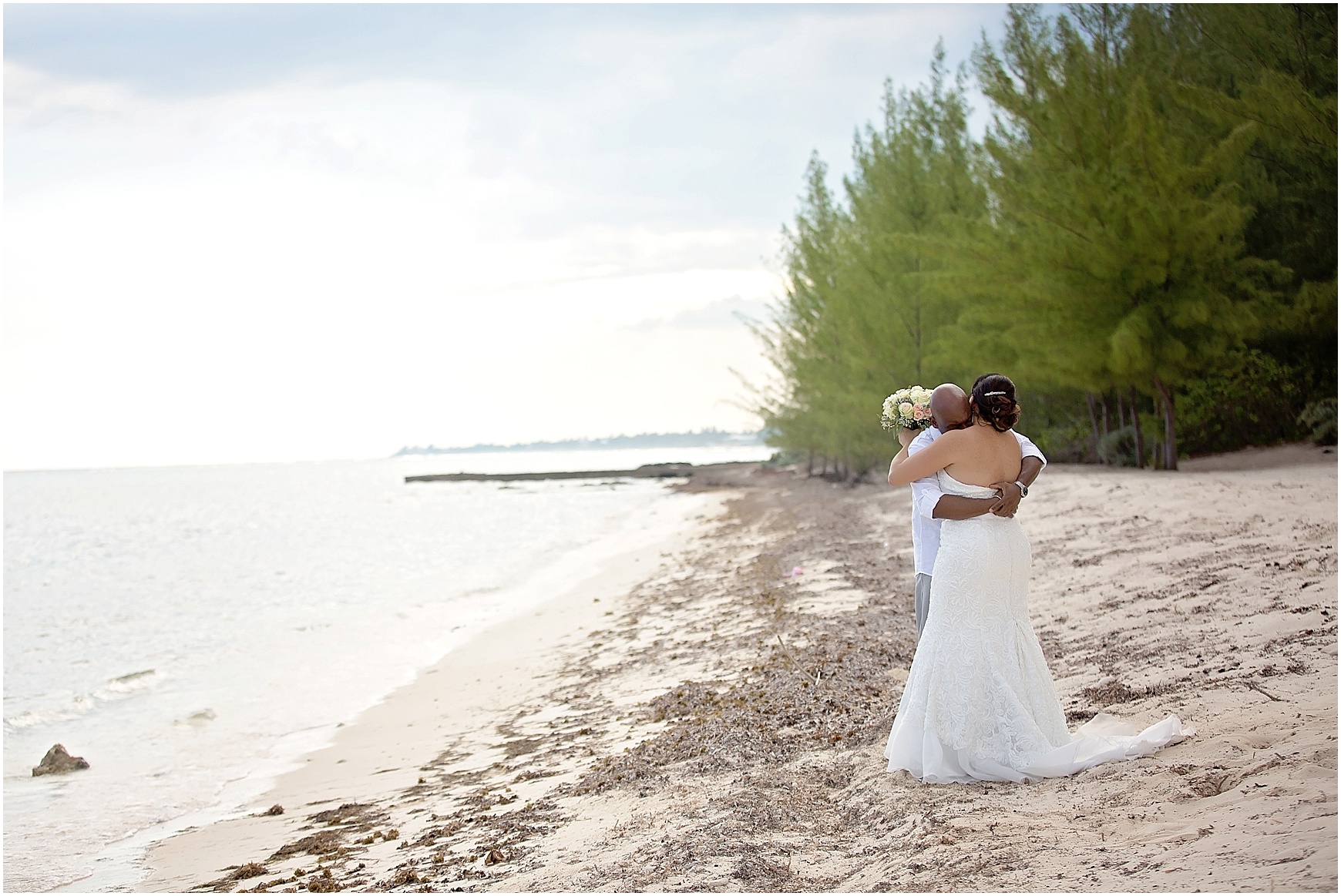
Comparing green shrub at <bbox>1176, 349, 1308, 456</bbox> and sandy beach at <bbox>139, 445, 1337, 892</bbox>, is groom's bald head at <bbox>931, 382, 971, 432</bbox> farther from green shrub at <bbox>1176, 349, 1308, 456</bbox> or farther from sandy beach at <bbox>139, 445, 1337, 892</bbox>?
green shrub at <bbox>1176, 349, 1308, 456</bbox>

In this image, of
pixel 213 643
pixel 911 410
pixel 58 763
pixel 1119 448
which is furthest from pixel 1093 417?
pixel 58 763

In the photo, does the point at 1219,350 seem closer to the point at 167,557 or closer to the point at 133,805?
the point at 133,805

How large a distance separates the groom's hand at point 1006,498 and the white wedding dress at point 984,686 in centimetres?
5

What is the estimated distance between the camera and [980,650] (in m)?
4.88

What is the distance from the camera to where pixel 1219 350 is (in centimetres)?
1734

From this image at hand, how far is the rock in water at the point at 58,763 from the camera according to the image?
9016 mm

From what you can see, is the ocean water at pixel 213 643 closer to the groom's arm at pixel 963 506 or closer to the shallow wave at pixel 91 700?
the shallow wave at pixel 91 700

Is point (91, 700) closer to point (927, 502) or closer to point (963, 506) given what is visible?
point (927, 502)

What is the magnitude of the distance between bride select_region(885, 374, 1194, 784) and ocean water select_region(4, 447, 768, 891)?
477 cm

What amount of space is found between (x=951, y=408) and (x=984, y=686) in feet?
4.55

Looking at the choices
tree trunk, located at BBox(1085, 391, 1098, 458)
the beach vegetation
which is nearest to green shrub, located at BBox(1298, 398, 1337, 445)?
the beach vegetation

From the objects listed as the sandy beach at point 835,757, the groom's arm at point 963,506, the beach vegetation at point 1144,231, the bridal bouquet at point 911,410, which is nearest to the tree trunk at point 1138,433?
the beach vegetation at point 1144,231

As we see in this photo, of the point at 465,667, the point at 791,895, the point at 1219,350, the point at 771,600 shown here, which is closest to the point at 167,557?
the point at 465,667

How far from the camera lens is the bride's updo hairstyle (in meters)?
4.86
